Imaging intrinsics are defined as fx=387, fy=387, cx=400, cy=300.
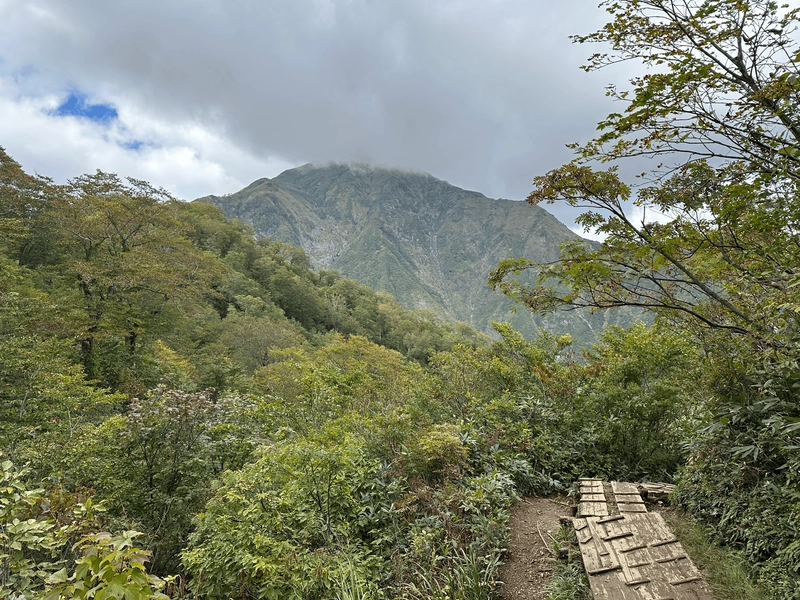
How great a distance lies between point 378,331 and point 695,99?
57.1m

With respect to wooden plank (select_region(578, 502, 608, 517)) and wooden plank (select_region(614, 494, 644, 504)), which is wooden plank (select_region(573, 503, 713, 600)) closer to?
wooden plank (select_region(578, 502, 608, 517))

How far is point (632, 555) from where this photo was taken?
354 cm

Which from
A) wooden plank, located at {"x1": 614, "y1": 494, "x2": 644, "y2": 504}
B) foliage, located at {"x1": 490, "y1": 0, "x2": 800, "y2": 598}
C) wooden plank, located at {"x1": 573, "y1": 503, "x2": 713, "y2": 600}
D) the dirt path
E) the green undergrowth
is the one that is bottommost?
the dirt path

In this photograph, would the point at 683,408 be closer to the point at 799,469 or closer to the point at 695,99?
the point at 799,469

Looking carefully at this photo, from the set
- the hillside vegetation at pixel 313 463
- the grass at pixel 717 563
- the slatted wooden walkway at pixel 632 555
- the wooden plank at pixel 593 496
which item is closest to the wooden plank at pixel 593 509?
the slatted wooden walkway at pixel 632 555

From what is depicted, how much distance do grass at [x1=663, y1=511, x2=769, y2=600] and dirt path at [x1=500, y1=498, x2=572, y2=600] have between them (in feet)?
4.37

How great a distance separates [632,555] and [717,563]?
27.8 inches

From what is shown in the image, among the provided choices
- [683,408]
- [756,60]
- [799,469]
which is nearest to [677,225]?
[756,60]

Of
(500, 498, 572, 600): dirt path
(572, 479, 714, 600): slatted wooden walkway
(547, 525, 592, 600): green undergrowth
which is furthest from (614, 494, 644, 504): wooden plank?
(500, 498, 572, 600): dirt path

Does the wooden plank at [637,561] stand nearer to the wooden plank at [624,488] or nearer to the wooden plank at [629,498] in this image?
the wooden plank at [629,498]

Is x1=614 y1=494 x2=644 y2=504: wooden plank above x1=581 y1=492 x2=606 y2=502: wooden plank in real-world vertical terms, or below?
above

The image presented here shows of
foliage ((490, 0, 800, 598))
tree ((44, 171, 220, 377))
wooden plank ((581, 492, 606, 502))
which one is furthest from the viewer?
tree ((44, 171, 220, 377))

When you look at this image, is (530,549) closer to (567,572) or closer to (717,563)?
(567,572)

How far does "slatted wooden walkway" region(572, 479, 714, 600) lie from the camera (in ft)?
10.2
